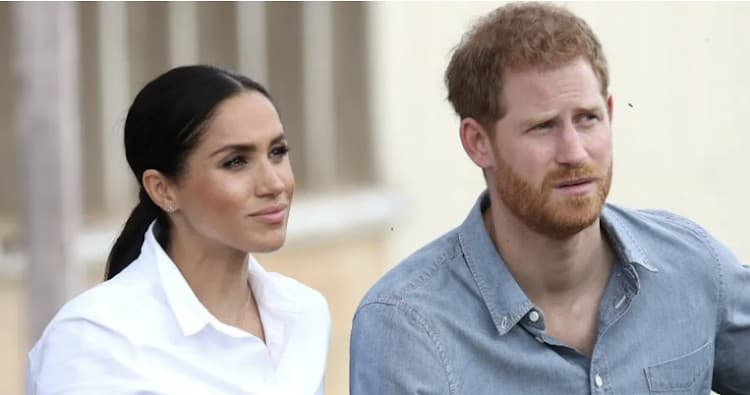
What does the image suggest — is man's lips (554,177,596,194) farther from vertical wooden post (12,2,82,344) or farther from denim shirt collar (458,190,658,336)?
vertical wooden post (12,2,82,344)

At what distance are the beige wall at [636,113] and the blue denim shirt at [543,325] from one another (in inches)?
121

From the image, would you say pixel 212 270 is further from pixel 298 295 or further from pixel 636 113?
pixel 636 113

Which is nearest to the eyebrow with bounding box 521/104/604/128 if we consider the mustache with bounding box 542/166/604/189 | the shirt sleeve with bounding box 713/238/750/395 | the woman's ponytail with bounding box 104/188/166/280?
the mustache with bounding box 542/166/604/189

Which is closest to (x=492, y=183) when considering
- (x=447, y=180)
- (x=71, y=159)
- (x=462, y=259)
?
(x=462, y=259)

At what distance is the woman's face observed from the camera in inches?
139

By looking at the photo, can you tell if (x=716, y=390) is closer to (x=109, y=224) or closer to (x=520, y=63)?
(x=520, y=63)

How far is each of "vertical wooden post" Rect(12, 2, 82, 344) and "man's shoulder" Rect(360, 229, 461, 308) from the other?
2306 mm

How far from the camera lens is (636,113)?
7.24 meters

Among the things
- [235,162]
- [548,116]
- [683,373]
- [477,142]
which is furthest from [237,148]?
[683,373]

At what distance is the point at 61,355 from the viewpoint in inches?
137

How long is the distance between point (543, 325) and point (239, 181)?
Result: 26.0 inches

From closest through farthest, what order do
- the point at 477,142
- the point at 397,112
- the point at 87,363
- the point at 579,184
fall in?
the point at 579,184 → the point at 87,363 → the point at 477,142 → the point at 397,112

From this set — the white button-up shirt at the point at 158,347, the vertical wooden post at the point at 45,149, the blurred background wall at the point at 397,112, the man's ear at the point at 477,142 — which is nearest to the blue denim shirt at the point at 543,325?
the man's ear at the point at 477,142

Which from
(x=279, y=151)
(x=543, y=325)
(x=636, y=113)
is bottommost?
(x=636, y=113)
